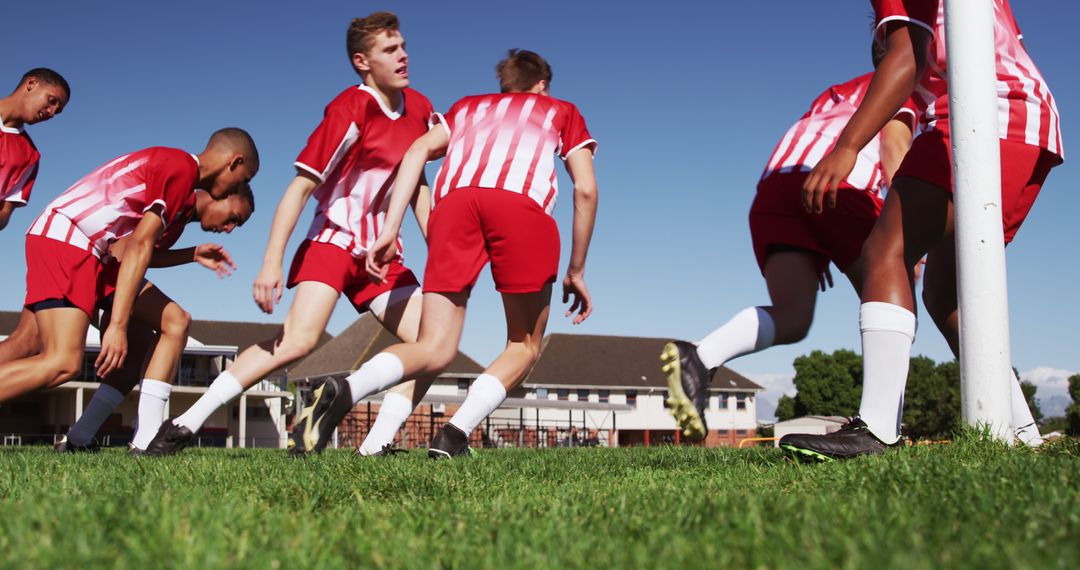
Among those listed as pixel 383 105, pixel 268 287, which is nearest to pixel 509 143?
pixel 383 105

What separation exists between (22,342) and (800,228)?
533cm

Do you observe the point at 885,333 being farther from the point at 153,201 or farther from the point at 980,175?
the point at 153,201

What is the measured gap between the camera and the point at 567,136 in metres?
5.97

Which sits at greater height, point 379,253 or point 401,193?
point 401,193

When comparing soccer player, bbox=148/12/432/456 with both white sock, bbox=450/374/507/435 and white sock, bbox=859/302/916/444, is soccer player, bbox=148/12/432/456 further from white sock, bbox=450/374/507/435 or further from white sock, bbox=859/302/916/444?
white sock, bbox=859/302/916/444

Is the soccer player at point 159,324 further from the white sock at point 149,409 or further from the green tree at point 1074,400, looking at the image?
the green tree at point 1074,400

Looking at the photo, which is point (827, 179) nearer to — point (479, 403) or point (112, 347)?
point (479, 403)

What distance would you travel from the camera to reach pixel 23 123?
6789 millimetres

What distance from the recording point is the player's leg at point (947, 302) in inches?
169

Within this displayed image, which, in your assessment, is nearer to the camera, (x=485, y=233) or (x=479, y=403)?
(x=485, y=233)

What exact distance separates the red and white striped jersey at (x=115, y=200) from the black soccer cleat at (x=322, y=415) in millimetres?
2068

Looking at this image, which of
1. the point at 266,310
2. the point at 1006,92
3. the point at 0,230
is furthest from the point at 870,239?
the point at 0,230

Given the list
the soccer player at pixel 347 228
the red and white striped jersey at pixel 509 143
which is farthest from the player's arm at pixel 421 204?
the red and white striped jersey at pixel 509 143

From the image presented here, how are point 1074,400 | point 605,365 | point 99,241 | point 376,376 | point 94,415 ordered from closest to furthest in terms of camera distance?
point 376,376 < point 99,241 < point 94,415 < point 1074,400 < point 605,365
